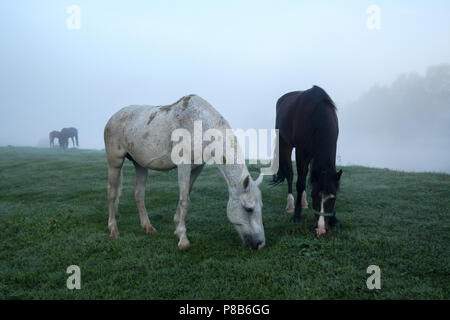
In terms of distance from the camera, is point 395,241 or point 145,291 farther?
point 395,241

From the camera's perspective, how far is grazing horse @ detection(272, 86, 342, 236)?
17.9 ft

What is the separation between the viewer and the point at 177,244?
19.1 ft

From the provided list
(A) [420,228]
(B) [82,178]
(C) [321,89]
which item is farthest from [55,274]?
(B) [82,178]

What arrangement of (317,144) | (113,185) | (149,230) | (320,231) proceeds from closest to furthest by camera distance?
1. (320,231)
2. (317,144)
3. (149,230)
4. (113,185)

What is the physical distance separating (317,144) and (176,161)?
290 centimetres

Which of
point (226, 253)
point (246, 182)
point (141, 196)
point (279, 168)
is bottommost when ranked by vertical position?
point (226, 253)

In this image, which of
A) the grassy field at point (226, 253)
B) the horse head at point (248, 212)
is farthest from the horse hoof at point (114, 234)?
the horse head at point (248, 212)

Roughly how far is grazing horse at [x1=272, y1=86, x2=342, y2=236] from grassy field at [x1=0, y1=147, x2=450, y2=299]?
551mm

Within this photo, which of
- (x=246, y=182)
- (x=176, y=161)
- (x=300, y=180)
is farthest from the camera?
(x=300, y=180)

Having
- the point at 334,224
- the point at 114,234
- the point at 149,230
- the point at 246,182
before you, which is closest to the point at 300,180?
the point at 334,224

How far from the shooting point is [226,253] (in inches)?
209

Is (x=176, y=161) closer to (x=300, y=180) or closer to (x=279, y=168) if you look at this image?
(x=300, y=180)
